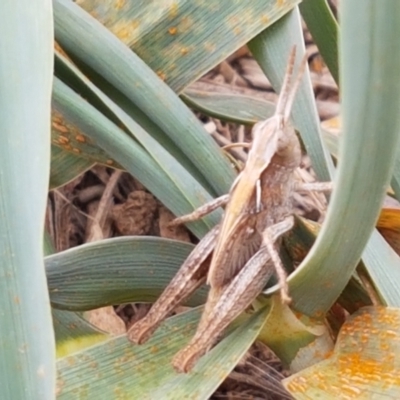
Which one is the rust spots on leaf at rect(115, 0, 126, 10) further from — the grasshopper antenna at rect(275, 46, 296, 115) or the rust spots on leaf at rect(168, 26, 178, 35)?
the grasshopper antenna at rect(275, 46, 296, 115)

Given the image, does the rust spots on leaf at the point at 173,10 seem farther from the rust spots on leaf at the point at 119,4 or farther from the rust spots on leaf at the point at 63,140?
the rust spots on leaf at the point at 63,140

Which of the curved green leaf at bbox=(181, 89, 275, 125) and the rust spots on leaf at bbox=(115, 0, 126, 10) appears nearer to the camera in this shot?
the rust spots on leaf at bbox=(115, 0, 126, 10)

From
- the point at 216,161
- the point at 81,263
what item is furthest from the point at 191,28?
the point at 81,263

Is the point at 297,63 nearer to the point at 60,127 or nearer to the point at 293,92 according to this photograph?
the point at 293,92

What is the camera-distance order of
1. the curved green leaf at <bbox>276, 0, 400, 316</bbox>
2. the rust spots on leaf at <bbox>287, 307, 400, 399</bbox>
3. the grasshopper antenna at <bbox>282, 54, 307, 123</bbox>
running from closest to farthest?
the curved green leaf at <bbox>276, 0, 400, 316</bbox> → the rust spots on leaf at <bbox>287, 307, 400, 399</bbox> → the grasshopper antenna at <bbox>282, 54, 307, 123</bbox>

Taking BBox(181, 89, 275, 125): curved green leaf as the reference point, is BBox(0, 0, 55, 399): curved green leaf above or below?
below

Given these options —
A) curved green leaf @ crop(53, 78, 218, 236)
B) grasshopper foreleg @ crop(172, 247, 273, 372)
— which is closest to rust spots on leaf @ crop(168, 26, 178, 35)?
curved green leaf @ crop(53, 78, 218, 236)
